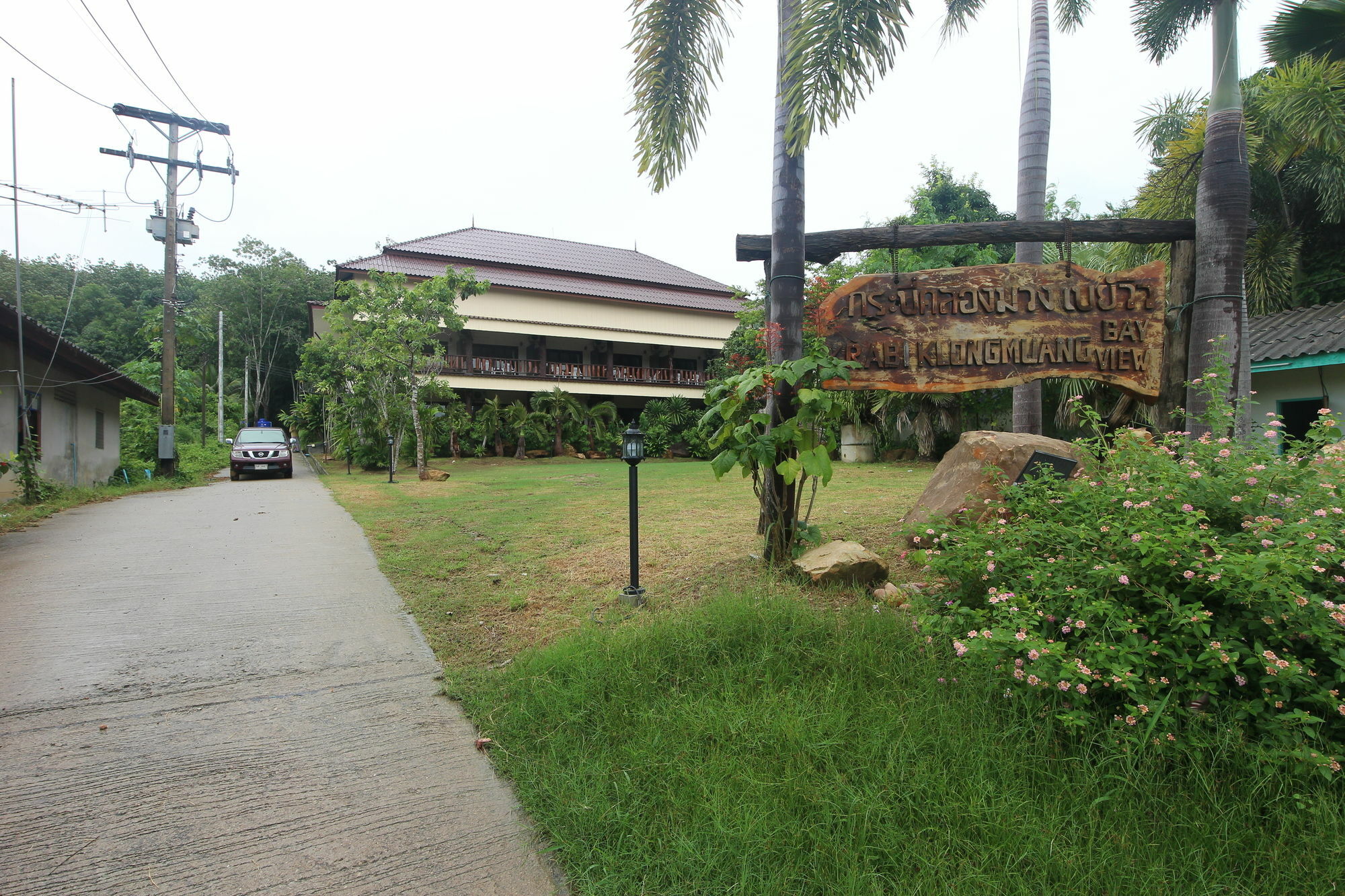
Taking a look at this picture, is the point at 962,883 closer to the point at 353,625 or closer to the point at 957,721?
the point at 957,721

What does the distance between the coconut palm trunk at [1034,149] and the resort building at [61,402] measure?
1316 cm

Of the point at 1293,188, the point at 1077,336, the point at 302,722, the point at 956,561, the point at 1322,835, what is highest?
the point at 1293,188

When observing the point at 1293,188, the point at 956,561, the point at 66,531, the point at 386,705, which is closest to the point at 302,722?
the point at 386,705

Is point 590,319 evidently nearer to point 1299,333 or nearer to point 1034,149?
point 1034,149

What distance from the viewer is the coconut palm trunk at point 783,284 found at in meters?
4.86

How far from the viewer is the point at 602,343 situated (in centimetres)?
3075

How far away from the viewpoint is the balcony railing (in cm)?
2556

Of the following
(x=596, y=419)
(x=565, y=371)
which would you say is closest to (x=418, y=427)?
(x=596, y=419)

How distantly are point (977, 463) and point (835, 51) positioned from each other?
131 inches

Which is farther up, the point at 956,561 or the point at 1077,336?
the point at 1077,336

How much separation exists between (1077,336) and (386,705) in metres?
5.11

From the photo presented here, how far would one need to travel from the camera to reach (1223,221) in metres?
4.74

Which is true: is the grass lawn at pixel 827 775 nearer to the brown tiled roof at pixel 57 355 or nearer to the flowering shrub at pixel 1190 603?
the flowering shrub at pixel 1190 603

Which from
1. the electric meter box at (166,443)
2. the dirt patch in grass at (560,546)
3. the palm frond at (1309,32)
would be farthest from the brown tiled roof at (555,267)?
the palm frond at (1309,32)
